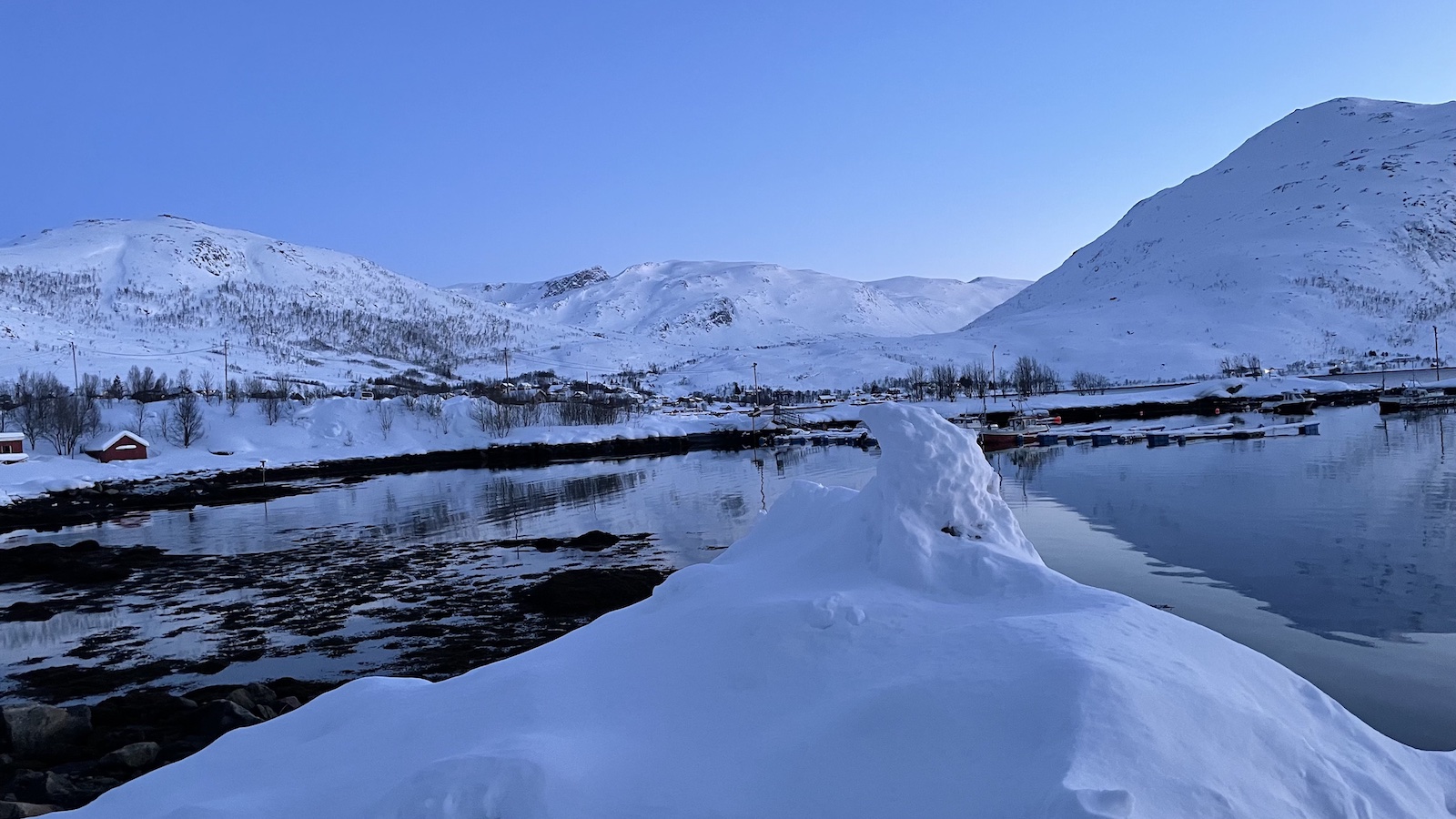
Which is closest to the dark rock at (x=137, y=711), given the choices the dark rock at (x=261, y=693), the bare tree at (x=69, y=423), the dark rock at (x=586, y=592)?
the dark rock at (x=261, y=693)

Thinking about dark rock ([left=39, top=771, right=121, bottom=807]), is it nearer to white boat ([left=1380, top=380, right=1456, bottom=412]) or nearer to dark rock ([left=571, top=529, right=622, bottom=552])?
dark rock ([left=571, top=529, right=622, bottom=552])

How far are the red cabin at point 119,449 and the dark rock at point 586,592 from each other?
6042 centimetres

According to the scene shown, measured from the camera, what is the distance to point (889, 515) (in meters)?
9.21

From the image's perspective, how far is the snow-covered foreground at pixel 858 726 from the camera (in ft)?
15.9

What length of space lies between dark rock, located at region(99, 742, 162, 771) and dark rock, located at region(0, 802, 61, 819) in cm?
186

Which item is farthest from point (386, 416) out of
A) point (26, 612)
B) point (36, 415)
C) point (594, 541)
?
point (26, 612)

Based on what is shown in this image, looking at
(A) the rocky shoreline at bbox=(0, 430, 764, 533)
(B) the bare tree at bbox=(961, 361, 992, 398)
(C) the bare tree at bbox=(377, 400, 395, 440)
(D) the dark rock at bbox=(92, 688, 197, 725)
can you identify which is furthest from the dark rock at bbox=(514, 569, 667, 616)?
(B) the bare tree at bbox=(961, 361, 992, 398)

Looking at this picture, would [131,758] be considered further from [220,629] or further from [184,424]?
[184,424]

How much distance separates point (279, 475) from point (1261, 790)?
6651cm

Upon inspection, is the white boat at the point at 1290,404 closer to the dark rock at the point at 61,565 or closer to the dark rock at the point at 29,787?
the dark rock at the point at 61,565

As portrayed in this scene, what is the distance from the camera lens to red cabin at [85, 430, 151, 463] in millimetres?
63781

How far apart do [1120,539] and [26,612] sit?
2860 centimetres

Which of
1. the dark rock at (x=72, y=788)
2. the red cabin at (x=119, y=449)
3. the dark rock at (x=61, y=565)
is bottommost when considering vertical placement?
the dark rock at (x=61, y=565)

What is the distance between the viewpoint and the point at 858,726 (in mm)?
5449
